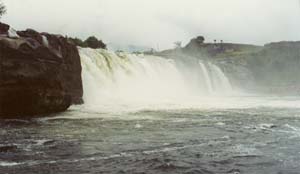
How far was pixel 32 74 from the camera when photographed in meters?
24.0

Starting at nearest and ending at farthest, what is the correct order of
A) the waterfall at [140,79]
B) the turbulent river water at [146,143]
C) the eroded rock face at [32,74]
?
the turbulent river water at [146,143] → the eroded rock face at [32,74] → the waterfall at [140,79]

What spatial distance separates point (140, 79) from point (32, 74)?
22.7 metres

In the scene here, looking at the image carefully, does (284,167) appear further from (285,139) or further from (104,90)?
(104,90)

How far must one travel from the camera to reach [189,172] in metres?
11.8

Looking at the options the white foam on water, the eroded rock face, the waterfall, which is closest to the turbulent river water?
the white foam on water

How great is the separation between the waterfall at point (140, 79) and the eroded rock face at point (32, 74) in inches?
282

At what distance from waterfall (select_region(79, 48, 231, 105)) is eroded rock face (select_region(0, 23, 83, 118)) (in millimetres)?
7158

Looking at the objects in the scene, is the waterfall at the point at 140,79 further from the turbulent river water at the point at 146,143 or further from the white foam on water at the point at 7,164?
the white foam on water at the point at 7,164

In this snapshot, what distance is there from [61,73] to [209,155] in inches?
603

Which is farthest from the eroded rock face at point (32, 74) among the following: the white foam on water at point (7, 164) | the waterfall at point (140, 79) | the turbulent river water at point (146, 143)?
the white foam on water at point (7, 164)

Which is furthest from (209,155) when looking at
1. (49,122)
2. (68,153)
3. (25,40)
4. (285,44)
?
(285,44)

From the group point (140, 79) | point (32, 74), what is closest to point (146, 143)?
point (32, 74)

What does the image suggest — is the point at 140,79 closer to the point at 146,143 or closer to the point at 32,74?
the point at 32,74

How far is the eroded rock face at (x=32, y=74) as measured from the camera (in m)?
23.1
